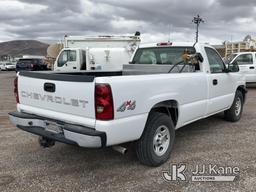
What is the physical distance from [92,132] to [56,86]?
0.82 metres

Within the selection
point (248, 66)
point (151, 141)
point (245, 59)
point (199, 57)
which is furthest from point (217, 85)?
point (245, 59)

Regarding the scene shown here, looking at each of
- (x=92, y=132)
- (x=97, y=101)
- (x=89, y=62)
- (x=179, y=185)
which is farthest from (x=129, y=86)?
(x=89, y=62)

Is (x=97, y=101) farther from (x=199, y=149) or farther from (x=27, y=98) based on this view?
(x=199, y=149)

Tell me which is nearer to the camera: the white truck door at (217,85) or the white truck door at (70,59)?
the white truck door at (217,85)

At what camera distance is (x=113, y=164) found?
444 cm

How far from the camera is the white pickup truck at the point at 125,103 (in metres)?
3.45

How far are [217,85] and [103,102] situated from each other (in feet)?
10.00

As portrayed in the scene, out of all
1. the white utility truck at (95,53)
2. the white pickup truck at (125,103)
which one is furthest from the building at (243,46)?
the white pickup truck at (125,103)

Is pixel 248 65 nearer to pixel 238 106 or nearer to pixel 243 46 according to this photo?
pixel 238 106

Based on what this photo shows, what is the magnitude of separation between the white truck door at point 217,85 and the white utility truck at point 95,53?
31.4 ft

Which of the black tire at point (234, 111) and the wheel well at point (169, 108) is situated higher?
the wheel well at point (169, 108)

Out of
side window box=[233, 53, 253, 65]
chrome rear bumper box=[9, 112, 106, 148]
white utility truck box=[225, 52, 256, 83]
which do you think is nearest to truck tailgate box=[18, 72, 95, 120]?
chrome rear bumper box=[9, 112, 106, 148]

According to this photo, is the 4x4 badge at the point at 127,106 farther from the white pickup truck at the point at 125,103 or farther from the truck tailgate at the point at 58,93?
the truck tailgate at the point at 58,93

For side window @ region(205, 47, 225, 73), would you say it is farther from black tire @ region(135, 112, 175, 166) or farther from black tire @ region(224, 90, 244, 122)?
black tire @ region(135, 112, 175, 166)
